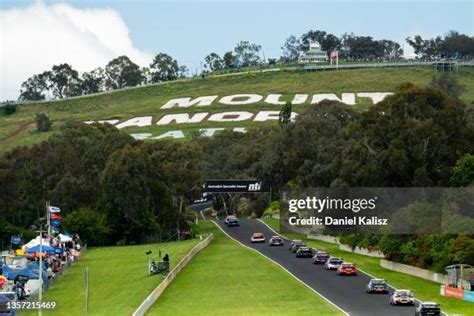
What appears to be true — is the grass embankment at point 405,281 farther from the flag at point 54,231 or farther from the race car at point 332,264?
the flag at point 54,231

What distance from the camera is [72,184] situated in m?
122

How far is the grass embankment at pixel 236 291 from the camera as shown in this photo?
2376 inches

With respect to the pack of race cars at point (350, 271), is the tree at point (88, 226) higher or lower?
higher

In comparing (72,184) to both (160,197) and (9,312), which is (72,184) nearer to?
(160,197)

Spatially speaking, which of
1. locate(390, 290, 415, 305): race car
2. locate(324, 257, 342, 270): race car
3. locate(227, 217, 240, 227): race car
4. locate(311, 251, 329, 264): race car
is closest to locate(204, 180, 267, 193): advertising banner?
locate(227, 217, 240, 227): race car

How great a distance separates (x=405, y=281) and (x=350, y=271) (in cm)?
492

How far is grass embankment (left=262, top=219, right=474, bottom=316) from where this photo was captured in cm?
6122

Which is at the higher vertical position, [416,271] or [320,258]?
[320,258]

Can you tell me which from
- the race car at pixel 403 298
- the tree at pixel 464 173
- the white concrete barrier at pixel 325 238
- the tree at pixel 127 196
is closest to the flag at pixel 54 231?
the tree at pixel 127 196

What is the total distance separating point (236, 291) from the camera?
70312 millimetres

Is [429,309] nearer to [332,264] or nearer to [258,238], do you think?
[332,264]

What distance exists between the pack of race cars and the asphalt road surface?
50 centimetres

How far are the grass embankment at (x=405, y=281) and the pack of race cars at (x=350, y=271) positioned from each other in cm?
196

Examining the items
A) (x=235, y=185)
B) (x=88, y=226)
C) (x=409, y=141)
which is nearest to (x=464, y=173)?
(x=409, y=141)
